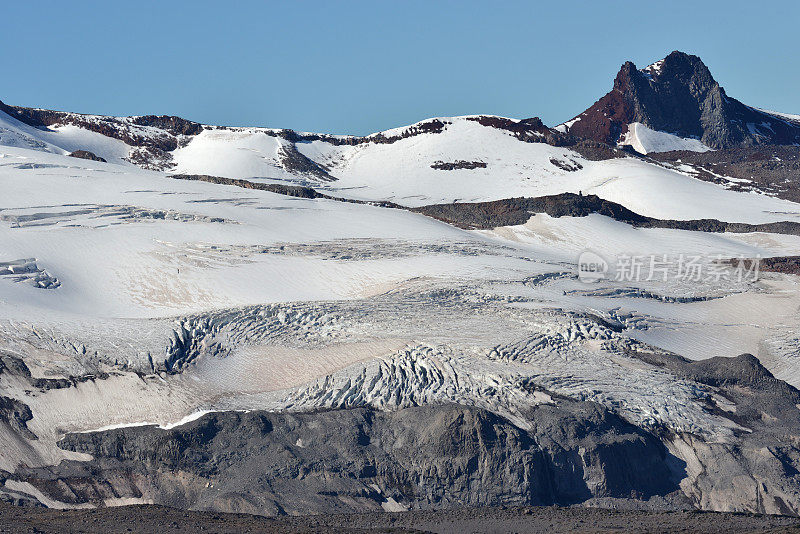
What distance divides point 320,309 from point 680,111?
10471 centimetres

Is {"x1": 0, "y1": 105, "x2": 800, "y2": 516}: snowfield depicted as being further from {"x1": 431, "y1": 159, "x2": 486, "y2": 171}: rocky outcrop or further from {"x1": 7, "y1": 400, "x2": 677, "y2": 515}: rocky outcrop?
{"x1": 431, "y1": 159, "x2": 486, "y2": 171}: rocky outcrop

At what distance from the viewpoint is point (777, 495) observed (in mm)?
33625

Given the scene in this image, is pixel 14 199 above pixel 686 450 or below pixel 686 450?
above

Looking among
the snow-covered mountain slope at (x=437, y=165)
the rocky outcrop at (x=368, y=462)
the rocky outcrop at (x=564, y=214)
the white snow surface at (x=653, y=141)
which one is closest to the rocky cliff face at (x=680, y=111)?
the white snow surface at (x=653, y=141)

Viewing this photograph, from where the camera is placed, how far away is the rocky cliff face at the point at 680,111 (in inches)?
5162

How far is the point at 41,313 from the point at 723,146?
107328mm

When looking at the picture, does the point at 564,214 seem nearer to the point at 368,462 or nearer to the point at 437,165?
the point at 437,165

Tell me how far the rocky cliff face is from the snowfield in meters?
64.0

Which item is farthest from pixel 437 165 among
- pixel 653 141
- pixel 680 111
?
pixel 680 111

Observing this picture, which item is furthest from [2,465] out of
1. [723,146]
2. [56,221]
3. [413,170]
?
[723,146]

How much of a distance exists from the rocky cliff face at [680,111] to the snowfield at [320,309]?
210 feet

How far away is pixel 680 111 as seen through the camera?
136 m

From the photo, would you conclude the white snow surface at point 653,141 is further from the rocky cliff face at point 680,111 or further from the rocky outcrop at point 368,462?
the rocky outcrop at point 368,462

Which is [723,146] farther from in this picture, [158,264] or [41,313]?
[41,313]
